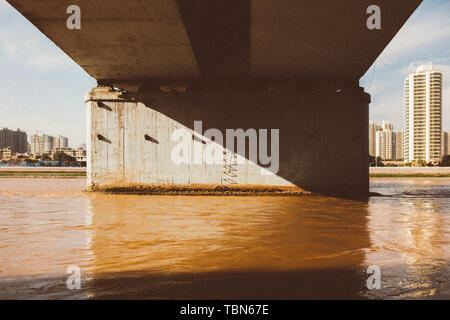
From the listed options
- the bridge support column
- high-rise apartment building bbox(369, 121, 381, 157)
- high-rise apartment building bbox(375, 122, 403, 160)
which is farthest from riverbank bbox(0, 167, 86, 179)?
high-rise apartment building bbox(375, 122, 403, 160)

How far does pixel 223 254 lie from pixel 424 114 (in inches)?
4429

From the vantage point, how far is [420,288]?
169 inches

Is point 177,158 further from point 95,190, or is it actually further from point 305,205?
point 305,205

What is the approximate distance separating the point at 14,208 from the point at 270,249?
10.4 m

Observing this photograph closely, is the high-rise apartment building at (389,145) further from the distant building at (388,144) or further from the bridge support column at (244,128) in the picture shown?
the bridge support column at (244,128)

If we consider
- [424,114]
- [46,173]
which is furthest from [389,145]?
[46,173]

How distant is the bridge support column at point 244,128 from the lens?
17297 mm

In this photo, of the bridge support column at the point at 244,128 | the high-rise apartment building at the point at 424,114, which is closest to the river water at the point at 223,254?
the bridge support column at the point at 244,128

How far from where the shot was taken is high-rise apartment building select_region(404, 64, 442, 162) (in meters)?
94.8

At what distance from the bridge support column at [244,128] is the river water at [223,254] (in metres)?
5.89

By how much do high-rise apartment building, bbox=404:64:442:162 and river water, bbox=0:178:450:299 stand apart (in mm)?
98092

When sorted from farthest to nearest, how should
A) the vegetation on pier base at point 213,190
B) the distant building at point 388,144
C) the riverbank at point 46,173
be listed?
the distant building at point 388,144 < the riverbank at point 46,173 < the vegetation on pier base at point 213,190

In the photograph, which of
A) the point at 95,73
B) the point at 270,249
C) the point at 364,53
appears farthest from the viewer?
the point at 95,73
